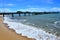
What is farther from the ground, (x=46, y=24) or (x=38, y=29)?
(x=38, y=29)

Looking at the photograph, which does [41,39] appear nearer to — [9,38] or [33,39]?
[33,39]

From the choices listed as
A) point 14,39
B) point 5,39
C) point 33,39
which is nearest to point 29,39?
point 33,39

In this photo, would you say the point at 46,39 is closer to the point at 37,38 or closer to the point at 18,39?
the point at 37,38

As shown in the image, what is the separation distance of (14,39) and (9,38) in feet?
1.47

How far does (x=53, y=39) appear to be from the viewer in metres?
8.65

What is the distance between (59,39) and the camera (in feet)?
28.5

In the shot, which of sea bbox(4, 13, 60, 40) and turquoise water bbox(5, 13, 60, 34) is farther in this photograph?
turquoise water bbox(5, 13, 60, 34)

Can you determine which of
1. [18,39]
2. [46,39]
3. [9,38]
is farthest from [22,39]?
[46,39]

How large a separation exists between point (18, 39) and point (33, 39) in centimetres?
91

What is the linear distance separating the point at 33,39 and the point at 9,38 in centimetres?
149

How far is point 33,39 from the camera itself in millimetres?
8531

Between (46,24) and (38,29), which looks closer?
(38,29)

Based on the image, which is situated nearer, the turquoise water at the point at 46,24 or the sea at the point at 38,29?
the sea at the point at 38,29

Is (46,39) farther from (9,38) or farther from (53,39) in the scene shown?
(9,38)
